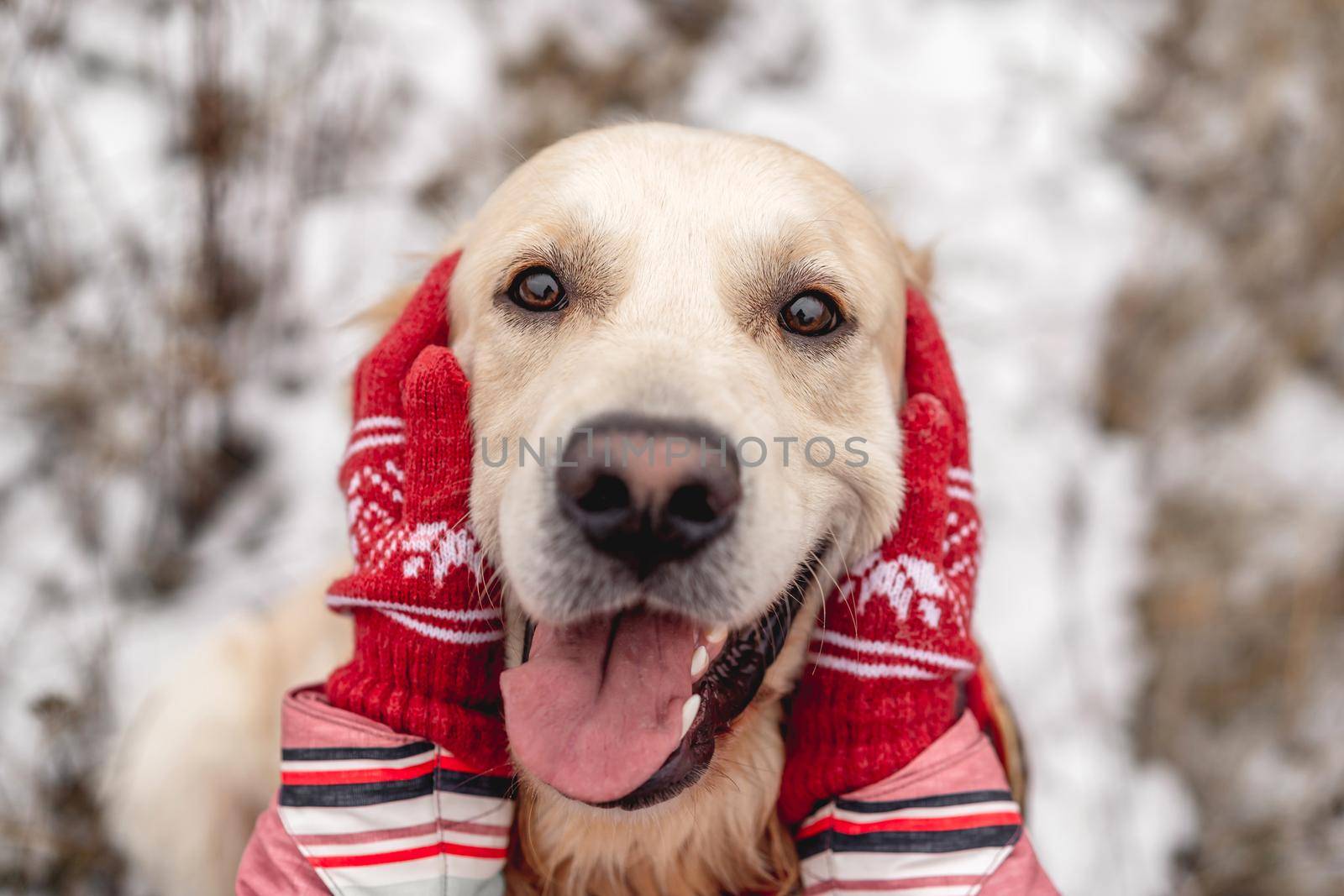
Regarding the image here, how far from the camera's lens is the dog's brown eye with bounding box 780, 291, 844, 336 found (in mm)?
1909

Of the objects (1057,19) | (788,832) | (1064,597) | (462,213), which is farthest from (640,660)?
(1057,19)

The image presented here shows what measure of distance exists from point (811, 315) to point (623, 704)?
0.86m

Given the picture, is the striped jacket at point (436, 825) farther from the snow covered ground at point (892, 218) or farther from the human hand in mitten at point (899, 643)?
the snow covered ground at point (892, 218)

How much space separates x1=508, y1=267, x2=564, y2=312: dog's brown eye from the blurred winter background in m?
0.66

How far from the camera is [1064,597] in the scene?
140 inches

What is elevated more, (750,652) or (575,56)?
(575,56)

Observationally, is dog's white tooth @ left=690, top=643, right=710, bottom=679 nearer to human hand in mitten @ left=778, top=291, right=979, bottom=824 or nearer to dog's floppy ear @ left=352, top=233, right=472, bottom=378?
human hand in mitten @ left=778, top=291, right=979, bottom=824

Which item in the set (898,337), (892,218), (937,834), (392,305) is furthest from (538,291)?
(892,218)

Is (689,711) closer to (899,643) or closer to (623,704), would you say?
(623,704)

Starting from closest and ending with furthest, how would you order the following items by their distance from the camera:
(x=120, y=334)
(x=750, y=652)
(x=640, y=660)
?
(x=640, y=660) < (x=750, y=652) < (x=120, y=334)

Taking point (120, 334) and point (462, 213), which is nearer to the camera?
point (120, 334)

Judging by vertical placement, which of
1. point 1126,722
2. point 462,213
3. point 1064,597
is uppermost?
point 462,213

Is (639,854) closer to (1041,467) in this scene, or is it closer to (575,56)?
(1041,467)

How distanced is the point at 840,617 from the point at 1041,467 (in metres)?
2.33
